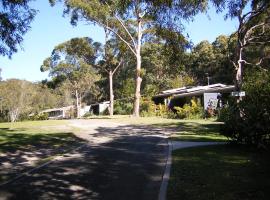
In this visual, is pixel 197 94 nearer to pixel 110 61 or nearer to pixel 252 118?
pixel 110 61

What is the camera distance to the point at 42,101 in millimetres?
80812

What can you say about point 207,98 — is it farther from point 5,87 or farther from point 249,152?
point 5,87

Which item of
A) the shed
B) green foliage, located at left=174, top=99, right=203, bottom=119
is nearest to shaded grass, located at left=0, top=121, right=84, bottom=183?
green foliage, located at left=174, top=99, right=203, bottom=119

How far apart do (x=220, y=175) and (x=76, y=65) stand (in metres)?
50.5

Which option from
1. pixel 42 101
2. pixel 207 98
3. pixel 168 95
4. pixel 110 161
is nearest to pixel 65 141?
pixel 110 161

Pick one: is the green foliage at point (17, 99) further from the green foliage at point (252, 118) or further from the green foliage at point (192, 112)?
the green foliage at point (252, 118)

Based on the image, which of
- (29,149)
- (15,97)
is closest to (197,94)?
(29,149)

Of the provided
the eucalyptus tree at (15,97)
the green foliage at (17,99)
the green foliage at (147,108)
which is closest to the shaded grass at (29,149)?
the green foliage at (147,108)

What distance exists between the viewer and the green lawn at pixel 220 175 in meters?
8.69

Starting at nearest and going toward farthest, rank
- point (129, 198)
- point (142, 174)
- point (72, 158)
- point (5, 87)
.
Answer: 1. point (129, 198)
2. point (142, 174)
3. point (72, 158)
4. point (5, 87)

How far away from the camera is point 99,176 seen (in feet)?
36.0

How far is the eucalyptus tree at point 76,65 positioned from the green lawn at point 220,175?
42365mm

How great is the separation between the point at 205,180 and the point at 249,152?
477 centimetres

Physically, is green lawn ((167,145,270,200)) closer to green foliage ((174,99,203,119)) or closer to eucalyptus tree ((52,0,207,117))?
eucalyptus tree ((52,0,207,117))
